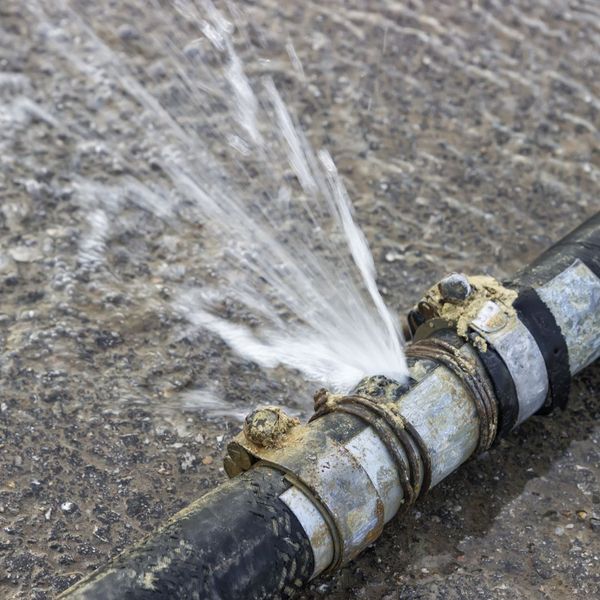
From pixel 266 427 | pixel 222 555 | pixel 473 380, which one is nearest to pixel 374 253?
pixel 473 380

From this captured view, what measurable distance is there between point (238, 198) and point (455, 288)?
136 centimetres

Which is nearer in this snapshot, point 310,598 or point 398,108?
point 310,598

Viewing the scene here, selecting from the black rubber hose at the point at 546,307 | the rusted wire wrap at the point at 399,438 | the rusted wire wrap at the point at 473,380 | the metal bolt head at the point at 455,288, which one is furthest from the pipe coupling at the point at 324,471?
the black rubber hose at the point at 546,307

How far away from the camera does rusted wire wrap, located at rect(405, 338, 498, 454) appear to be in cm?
242

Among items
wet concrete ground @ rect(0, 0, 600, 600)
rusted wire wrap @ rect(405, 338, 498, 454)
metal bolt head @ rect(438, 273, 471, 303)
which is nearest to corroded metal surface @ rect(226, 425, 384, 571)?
wet concrete ground @ rect(0, 0, 600, 600)

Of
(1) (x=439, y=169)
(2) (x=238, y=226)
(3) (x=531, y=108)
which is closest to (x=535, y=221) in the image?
(1) (x=439, y=169)

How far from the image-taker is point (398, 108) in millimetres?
4086

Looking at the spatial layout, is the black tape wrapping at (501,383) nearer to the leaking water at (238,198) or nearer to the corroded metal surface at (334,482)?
the leaking water at (238,198)

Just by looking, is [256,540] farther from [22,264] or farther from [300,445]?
[22,264]

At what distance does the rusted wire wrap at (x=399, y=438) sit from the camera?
89.9 inches

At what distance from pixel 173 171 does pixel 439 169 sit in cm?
117

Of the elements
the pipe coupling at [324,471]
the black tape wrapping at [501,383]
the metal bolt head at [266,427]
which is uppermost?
the metal bolt head at [266,427]

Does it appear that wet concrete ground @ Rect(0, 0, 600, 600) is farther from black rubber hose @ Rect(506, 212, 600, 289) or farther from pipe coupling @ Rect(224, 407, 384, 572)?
black rubber hose @ Rect(506, 212, 600, 289)

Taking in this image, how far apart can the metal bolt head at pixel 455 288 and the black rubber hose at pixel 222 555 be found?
779 millimetres
